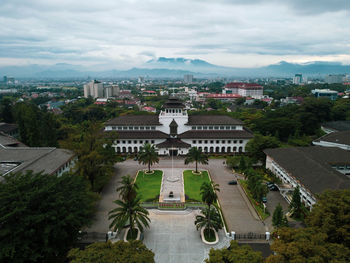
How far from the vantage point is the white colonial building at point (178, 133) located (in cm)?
5416

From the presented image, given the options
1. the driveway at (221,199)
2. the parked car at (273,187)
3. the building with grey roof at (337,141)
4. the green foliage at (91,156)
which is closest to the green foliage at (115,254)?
the driveway at (221,199)

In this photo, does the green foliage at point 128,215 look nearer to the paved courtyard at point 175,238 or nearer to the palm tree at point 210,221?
the paved courtyard at point 175,238

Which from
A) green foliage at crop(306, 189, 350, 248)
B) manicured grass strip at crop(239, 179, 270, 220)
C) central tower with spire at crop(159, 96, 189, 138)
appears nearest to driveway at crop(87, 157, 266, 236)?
manicured grass strip at crop(239, 179, 270, 220)

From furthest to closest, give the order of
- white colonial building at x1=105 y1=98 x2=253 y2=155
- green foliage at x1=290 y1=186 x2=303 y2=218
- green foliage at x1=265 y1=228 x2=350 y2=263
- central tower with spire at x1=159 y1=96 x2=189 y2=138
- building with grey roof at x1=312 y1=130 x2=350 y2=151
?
1. central tower with spire at x1=159 y1=96 x2=189 y2=138
2. white colonial building at x1=105 y1=98 x2=253 y2=155
3. building with grey roof at x1=312 y1=130 x2=350 y2=151
4. green foliage at x1=290 y1=186 x2=303 y2=218
5. green foliage at x1=265 y1=228 x2=350 y2=263

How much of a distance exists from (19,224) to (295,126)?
64305 mm

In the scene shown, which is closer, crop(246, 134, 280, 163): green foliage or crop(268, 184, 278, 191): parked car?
crop(268, 184, 278, 191): parked car

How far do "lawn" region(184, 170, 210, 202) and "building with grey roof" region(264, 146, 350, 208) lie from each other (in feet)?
39.6

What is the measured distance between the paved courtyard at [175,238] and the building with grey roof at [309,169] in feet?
42.9

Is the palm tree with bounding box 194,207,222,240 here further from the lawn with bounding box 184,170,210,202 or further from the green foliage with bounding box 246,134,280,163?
the green foliage with bounding box 246,134,280,163

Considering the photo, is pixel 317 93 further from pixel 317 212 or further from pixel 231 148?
pixel 317 212

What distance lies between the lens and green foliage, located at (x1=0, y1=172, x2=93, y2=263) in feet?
61.5

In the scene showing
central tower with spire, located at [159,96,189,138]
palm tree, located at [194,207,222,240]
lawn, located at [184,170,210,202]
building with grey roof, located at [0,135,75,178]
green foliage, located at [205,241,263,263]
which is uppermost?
central tower with spire, located at [159,96,189,138]

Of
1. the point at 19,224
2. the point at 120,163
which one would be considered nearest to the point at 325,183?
the point at 19,224

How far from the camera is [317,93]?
146125 mm
